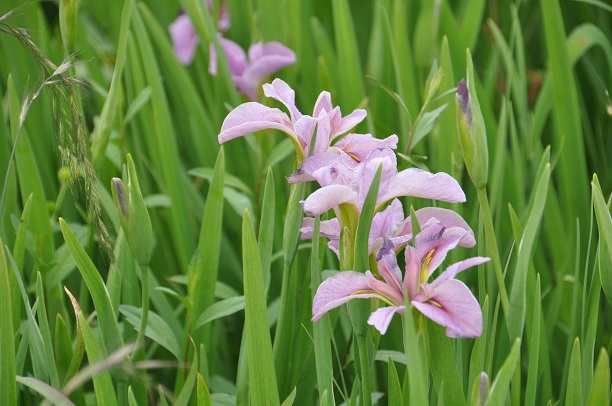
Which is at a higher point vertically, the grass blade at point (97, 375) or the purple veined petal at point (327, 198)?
the purple veined petal at point (327, 198)

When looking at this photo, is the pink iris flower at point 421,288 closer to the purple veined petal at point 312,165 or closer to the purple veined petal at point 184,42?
the purple veined petal at point 312,165

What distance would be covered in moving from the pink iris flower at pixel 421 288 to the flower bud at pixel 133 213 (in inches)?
8.2

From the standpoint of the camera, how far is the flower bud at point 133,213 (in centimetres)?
66

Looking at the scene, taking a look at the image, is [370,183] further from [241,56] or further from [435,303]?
[241,56]

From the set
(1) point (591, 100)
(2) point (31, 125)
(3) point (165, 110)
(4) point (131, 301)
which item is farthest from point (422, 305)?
(1) point (591, 100)


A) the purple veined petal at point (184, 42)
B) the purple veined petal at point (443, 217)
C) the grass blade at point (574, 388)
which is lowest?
the grass blade at point (574, 388)

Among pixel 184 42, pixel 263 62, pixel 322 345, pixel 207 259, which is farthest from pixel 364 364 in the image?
pixel 184 42

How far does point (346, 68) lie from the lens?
1147 mm

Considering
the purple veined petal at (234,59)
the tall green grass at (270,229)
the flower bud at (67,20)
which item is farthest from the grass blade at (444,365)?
the purple veined petal at (234,59)

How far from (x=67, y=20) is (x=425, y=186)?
0.50 meters

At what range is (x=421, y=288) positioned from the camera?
0.57 meters

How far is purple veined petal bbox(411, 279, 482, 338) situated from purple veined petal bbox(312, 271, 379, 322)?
0.14ft

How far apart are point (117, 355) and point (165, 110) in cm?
59

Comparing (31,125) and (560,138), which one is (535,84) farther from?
(31,125)
